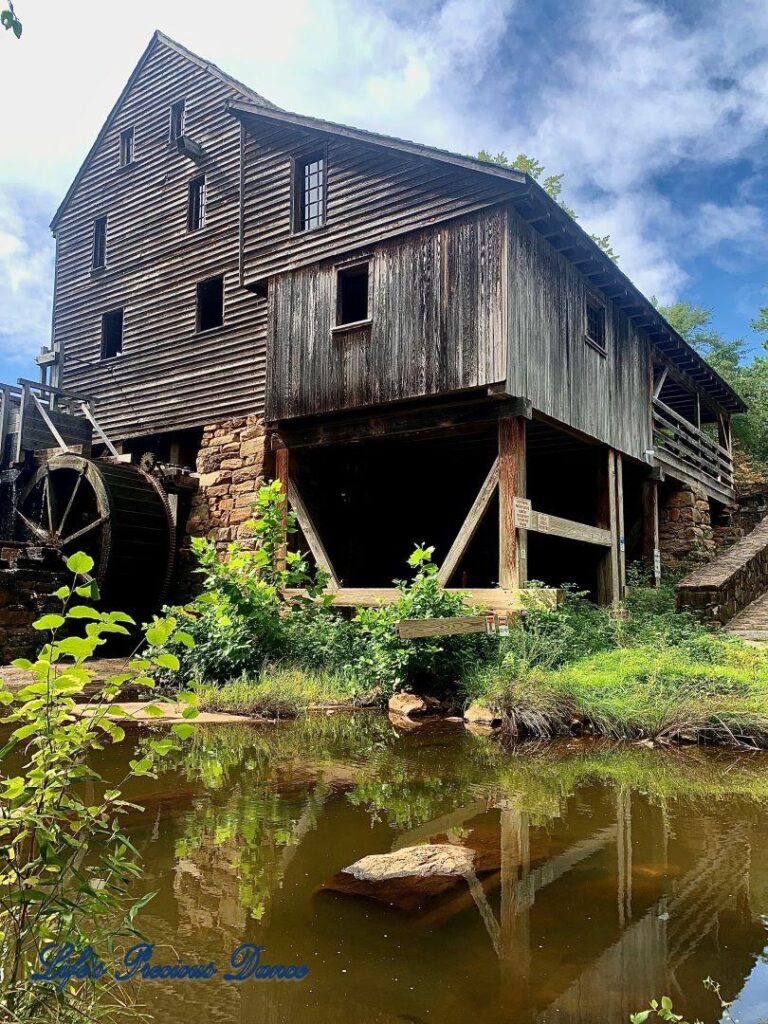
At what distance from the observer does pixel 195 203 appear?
1577cm

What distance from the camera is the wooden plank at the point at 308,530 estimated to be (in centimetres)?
1140

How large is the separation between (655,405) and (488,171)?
6982mm

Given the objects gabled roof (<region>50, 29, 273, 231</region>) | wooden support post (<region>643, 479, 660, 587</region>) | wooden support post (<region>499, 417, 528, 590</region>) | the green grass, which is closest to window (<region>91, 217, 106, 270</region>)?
gabled roof (<region>50, 29, 273, 231</region>)

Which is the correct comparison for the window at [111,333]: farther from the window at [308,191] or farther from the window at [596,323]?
the window at [596,323]

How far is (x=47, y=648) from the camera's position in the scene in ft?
5.90

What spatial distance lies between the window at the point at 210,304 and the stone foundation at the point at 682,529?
10.3 metres

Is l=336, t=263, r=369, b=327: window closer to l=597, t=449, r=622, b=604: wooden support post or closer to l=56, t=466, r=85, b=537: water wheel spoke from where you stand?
l=597, t=449, r=622, b=604: wooden support post

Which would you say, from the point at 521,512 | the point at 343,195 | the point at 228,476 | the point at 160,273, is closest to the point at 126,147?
the point at 160,273

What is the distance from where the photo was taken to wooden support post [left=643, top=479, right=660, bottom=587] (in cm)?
1484

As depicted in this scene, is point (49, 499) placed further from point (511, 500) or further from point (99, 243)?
point (511, 500)

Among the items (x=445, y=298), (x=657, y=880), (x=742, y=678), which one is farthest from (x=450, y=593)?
(x=657, y=880)

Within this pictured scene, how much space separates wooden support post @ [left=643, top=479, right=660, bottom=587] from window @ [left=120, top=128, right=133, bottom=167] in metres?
13.4

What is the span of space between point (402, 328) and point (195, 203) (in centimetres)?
759

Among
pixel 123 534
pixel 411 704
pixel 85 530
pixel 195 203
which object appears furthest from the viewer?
pixel 195 203
